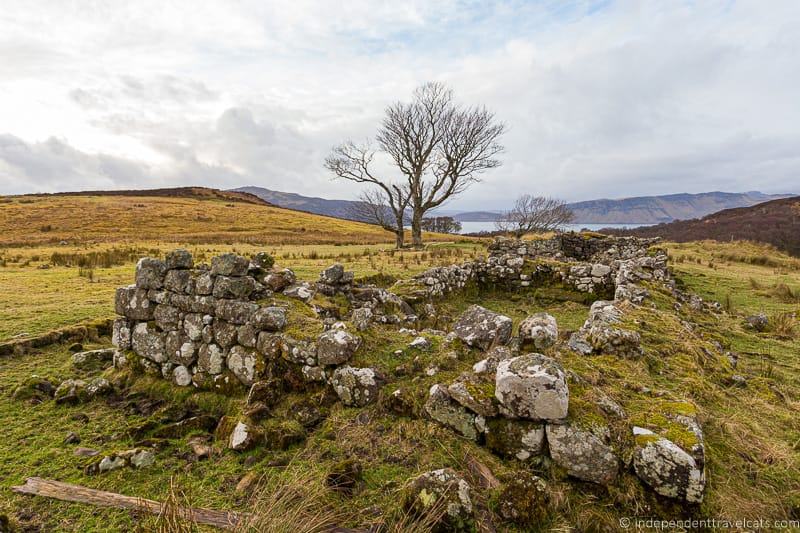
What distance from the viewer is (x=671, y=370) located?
468cm

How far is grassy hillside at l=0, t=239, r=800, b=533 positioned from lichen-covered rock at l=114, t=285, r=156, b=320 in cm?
91

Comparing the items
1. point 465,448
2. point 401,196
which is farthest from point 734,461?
point 401,196

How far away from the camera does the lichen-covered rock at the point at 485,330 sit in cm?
463

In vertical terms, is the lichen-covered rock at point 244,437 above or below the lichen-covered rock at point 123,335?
below

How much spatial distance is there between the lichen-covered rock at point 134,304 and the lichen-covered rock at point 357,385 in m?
3.53

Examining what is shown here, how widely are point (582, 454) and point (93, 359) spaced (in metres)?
7.19

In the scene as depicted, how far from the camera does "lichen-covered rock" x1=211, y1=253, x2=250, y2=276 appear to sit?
5.34m

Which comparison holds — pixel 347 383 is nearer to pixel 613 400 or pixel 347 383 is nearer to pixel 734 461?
pixel 613 400

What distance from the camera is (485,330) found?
469cm

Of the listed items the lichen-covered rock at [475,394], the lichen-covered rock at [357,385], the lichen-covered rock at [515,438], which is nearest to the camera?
the lichen-covered rock at [515,438]

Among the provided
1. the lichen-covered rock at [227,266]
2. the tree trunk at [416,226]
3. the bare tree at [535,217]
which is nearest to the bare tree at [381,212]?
the tree trunk at [416,226]

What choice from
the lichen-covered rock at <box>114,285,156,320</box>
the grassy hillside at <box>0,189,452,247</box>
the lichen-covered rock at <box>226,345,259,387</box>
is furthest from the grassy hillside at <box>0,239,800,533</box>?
the grassy hillside at <box>0,189,452,247</box>

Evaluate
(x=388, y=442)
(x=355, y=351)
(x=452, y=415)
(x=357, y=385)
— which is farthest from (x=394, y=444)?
(x=355, y=351)

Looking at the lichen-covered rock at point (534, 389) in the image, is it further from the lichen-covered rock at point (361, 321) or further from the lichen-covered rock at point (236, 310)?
the lichen-covered rock at point (236, 310)
